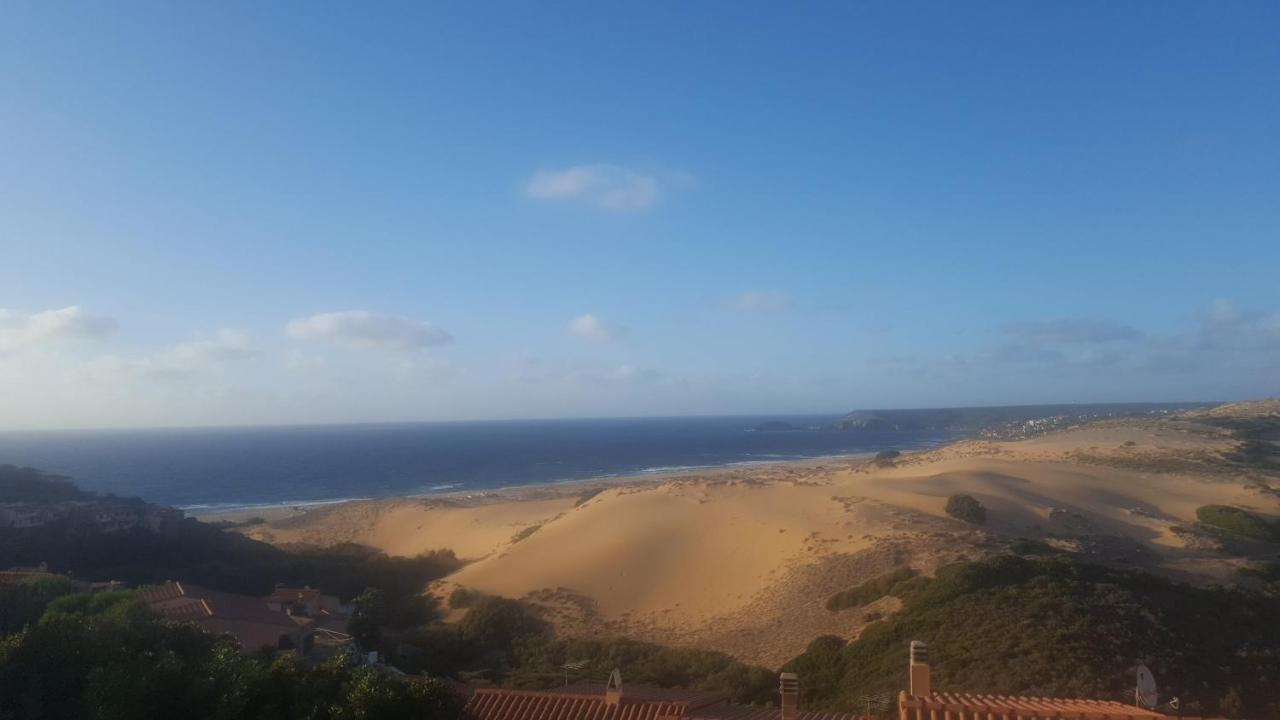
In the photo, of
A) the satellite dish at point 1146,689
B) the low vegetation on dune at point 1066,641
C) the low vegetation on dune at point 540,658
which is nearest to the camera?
the satellite dish at point 1146,689

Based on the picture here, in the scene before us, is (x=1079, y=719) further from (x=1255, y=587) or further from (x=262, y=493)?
(x=262, y=493)

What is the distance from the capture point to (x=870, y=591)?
24.9 meters

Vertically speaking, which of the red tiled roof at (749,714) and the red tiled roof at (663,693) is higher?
the red tiled roof at (749,714)

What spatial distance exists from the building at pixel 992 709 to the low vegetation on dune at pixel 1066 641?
18.4ft

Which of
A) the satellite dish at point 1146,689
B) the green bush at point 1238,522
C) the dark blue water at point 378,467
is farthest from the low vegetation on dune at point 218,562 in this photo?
the dark blue water at point 378,467

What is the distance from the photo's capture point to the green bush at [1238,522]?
3388cm

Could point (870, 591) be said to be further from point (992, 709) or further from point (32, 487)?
point (32, 487)

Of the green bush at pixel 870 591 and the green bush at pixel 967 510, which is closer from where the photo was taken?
the green bush at pixel 870 591

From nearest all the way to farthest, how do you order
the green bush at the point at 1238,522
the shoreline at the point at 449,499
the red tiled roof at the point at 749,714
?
the red tiled roof at the point at 749,714
the green bush at the point at 1238,522
the shoreline at the point at 449,499

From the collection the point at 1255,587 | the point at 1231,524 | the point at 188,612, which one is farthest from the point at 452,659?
the point at 1231,524

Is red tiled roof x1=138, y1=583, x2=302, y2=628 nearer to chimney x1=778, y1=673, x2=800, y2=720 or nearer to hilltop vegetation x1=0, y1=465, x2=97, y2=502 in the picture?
chimney x1=778, y1=673, x2=800, y2=720

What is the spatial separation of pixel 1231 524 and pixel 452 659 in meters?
34.5

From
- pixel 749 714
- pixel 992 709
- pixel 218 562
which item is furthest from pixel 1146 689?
pixel 218 562

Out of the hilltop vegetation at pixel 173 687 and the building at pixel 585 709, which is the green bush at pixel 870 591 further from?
the hilltop vegetation at pixel 173 687
